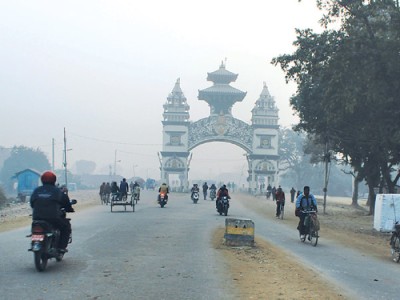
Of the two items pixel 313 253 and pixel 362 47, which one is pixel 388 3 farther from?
pixel 313 253

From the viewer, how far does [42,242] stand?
30.2 ft

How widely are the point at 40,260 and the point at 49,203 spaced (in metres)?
1.03

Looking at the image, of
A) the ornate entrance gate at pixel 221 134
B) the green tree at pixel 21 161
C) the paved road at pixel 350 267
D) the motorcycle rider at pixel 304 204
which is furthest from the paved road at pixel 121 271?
the green tree at pixel 21 161

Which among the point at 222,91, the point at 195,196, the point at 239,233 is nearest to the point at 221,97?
the point at 222,91

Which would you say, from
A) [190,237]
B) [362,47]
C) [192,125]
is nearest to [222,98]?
[192,125]

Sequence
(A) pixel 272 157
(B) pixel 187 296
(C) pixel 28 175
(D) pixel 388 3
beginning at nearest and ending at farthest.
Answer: (B) pixel 187 296 < (D) pixel 388 3 < (C) pixel 28 175 < (A) pixel 272 157

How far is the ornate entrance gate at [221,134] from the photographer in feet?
295

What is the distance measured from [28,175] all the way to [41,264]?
56.7 metres

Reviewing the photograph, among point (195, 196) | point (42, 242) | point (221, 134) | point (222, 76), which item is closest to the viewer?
point (42, 242)

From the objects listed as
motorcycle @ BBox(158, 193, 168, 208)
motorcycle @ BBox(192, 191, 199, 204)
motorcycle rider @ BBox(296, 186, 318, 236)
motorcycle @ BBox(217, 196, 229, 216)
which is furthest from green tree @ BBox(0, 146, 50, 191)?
motorcycle rider @ BBox(296, 186, 318, 236)

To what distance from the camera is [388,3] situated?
24297 millimetres

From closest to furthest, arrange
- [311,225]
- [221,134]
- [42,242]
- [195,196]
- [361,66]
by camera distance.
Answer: [42,242]
[311,225]
[361,66]
[195,196]
[221,134]

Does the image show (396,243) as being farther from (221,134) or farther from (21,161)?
(21,161)

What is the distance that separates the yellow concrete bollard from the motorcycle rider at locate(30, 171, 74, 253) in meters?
5.48
